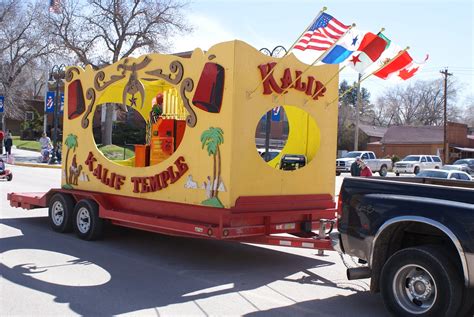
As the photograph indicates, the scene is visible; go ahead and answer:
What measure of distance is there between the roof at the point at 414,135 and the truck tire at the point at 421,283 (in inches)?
2364

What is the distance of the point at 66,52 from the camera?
1770 inches

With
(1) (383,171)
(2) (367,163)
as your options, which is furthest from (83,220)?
(1) (383,171)

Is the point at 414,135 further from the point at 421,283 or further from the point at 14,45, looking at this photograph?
the point at 421,283

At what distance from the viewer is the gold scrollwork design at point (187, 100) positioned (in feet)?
25.5

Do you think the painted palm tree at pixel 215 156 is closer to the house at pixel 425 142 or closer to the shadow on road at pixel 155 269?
the shadow on road at pixel 155 269

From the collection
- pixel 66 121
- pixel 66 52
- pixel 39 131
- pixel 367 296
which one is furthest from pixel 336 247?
pixel 39 131

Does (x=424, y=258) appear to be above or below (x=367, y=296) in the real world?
above

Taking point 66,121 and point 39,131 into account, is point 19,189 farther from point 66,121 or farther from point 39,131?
point 39,131

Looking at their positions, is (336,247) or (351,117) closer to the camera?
(336,247)

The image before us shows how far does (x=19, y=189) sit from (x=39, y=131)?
4754 centimetres

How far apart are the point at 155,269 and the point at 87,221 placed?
2498 mm

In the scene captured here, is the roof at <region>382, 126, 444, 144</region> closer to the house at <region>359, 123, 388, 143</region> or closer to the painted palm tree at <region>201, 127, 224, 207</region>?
the house at <region>359, 123, 388, 143</region>

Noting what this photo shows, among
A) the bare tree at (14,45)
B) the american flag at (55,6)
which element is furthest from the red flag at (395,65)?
the bare tree at (14,45)

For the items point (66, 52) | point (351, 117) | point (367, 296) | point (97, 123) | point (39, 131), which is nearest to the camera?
point (367, 296)
